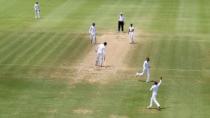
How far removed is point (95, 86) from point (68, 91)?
2071 millimetres

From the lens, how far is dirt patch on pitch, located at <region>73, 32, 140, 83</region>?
126ft

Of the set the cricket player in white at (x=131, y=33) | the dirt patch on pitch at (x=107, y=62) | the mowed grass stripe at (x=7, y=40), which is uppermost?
the cricket player in white at (x=131, y=33)

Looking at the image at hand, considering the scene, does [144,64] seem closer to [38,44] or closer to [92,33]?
[92,33]

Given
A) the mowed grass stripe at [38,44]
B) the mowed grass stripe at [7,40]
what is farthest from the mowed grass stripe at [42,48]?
the mowed grass stripe at [7,40]

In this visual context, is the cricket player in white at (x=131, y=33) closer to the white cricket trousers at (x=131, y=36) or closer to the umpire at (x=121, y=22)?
the white cricket trousers at (x=131, y=36)

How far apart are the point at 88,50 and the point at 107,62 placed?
3831 mm

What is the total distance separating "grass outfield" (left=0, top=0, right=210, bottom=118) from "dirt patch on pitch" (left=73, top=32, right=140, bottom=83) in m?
0.63

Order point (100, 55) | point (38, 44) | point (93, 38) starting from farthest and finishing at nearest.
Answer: point (93, 38), point (38, 44), point (100, 55)

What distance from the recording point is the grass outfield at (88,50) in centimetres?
3253

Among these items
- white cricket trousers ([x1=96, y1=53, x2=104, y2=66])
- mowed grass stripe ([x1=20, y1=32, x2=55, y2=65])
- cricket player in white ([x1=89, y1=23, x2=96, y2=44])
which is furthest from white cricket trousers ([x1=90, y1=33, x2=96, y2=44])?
white cricket trousers ([x1=96, y1=53, x2=104, y2=66])

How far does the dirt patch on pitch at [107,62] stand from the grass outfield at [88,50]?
63 centimetres

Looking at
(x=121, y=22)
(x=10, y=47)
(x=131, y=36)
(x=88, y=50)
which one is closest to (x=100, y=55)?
(x=88, y=50)

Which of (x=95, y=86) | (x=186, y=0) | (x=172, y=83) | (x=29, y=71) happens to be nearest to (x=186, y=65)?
(x=172, y=83)

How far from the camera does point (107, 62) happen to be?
140ft
